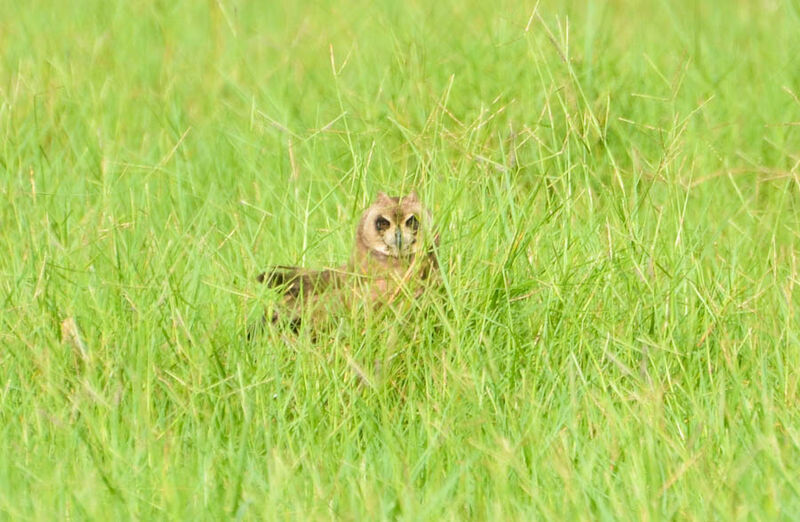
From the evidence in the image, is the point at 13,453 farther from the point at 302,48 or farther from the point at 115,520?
the point at 302,48

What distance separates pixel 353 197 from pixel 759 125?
2.14 metres

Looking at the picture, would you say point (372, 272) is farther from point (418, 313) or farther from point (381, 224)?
point (418, 313)

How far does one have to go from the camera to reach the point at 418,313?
14.3ft

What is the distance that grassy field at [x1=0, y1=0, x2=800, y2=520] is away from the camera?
356 centimetres

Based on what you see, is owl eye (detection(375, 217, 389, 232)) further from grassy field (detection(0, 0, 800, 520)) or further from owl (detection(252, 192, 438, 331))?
grassy field (detection(0, 0, 800, 520))

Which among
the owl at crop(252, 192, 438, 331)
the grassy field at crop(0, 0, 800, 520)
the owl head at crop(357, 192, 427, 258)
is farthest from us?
the owl head at crop(357, 192, 427, 258)

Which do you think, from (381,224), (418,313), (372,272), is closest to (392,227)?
(381,224)

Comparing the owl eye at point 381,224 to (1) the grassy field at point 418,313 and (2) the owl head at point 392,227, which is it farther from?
(1) the grassy field at point 418,313

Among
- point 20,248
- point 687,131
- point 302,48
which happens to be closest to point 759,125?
point 687,131

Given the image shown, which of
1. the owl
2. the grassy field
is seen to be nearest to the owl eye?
the owl

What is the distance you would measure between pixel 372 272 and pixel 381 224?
274mm

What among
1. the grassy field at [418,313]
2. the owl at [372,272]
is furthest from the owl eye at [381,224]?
the grassy field at [418,313]

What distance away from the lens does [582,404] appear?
13.2 ft

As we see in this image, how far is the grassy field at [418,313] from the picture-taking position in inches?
140
